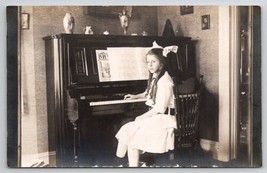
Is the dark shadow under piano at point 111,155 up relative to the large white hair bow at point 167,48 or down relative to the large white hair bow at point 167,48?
down

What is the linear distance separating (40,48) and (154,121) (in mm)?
842

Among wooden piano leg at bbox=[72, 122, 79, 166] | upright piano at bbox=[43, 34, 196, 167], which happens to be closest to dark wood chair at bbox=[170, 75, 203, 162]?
upright piano at bbox=[43, 34, 196, 167]

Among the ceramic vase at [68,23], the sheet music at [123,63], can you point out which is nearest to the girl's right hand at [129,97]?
the sheet music at [123,63]

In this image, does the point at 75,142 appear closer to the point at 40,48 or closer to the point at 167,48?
the point at 40,48

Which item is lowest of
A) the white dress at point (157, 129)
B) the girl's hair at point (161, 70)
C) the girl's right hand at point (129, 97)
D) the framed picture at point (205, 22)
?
the white dress at point (157, 129)

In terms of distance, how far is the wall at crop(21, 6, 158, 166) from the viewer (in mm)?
2740

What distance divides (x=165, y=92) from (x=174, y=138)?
297 mm

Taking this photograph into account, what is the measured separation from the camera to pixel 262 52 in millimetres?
2789

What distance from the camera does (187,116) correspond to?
2789 millimetres

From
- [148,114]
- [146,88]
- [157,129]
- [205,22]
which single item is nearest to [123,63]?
[146,88]

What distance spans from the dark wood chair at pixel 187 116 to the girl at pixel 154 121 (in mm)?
34

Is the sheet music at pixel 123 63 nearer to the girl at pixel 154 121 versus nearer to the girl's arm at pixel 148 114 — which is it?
the girl at pixel 154 121

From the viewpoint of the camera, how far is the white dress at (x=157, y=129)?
9.15 feet

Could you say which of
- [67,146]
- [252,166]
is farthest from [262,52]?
[67,146]
